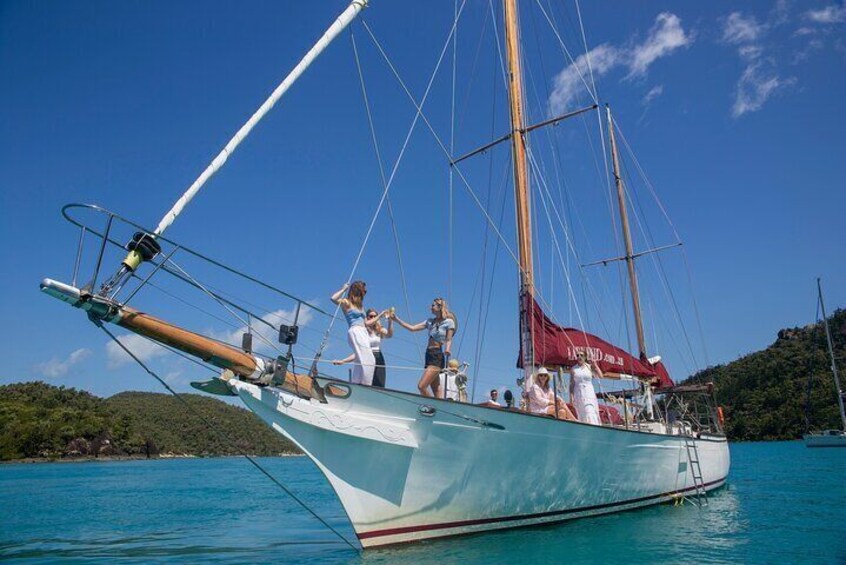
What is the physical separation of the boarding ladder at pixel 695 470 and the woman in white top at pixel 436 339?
846cm

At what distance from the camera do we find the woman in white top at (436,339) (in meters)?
9.27

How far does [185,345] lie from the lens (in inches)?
296

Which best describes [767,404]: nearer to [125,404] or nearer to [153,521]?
[153,521]

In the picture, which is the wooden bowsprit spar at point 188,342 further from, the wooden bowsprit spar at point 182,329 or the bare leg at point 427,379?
the bare leg at point 427,379

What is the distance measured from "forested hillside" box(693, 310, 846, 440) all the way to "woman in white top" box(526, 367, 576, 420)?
81014 mm

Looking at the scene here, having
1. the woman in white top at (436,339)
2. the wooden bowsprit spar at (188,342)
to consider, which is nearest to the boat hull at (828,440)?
the woman in white top at (436,339)

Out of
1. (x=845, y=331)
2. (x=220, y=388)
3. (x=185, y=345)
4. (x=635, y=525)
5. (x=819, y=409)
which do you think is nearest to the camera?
(x=185, y=345)

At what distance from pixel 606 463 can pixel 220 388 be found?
777 centimetres

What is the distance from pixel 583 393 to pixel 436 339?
165 inches

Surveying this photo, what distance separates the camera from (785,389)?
289 feet

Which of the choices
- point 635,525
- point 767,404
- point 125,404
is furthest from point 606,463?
point 125,404

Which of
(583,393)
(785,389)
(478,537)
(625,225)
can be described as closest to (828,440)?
(785,389)

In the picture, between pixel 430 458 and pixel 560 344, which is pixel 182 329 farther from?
pixel 560 344

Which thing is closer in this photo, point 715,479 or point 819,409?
point 715,479
